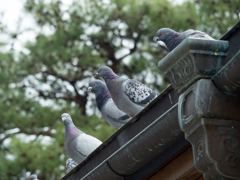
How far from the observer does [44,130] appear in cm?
1084

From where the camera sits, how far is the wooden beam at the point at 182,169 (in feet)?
8.38

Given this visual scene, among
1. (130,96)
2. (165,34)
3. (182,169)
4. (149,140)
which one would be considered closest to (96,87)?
Result: (130,96)

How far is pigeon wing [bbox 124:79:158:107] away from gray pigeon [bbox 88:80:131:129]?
1.63ft

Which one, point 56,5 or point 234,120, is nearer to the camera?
point 234,120

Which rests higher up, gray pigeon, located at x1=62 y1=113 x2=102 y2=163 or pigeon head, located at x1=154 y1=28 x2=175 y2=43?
pigeon head, located at x1=154 y1=28 x2=175 y2=43

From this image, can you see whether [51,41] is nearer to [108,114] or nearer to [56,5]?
[56,5]

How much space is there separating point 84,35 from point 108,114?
668cm

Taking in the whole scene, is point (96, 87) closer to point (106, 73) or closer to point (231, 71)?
point (106, 73)

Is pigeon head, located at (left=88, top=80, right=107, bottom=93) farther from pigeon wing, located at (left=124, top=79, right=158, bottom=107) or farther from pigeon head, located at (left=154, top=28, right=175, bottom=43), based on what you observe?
pigeon head, located at (left=154, top=28, right=175, bottom=43)

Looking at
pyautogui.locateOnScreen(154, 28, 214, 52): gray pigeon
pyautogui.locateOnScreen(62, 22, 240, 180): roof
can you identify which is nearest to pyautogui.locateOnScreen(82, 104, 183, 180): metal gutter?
pyautogui.locateOnScreen(62, 22, 240, 180): roof

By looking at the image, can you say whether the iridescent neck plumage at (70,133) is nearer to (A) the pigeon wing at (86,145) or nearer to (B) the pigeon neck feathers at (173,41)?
(A) the pigeon wing at (86,145)

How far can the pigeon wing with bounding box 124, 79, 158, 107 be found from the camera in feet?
14.0

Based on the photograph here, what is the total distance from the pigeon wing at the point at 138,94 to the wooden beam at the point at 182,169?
1.55 m

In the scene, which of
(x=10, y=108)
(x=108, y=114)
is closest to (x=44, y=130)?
(x=10, y=108)
